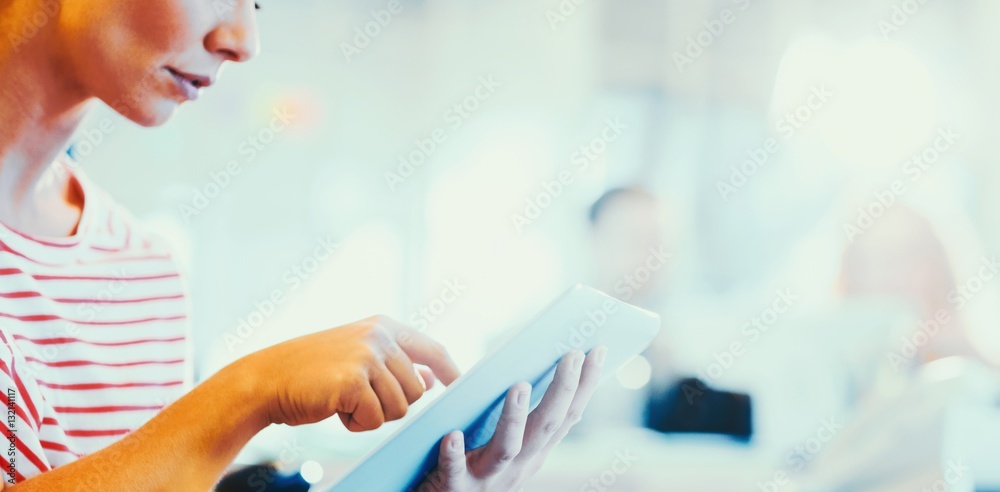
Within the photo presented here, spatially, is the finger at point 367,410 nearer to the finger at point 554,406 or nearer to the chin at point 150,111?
the finger at point 554,406

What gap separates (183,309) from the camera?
0.78 metres

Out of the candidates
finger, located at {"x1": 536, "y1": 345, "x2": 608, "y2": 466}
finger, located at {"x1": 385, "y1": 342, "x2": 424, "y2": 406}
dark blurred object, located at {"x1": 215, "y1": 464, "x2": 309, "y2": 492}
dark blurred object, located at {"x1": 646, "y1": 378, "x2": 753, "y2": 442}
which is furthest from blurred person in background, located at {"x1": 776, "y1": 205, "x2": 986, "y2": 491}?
finger, located at {"x1": 385, "y1": 342, "x2": 424, "y2": 406}

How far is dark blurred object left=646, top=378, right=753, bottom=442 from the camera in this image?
2014 millimetres

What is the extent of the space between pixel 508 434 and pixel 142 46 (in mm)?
358

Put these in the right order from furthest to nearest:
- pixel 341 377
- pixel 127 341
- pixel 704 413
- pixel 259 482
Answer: pixel 704 413 < pixel 259 482 < pixel 127 341 < pixel 341 377

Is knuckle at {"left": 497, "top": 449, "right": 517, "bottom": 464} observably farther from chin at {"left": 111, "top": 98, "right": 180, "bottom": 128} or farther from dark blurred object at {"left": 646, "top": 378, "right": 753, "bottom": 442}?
dark blurred object at {"left": 646, "top": 378, "right": 753, "bottom": 442}

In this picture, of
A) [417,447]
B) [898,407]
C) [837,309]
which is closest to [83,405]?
[417,447]

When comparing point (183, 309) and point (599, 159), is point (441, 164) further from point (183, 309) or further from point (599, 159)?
point (183, 309)

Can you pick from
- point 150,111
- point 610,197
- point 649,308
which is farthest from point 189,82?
point 649,308

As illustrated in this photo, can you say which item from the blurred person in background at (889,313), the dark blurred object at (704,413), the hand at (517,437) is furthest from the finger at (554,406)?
the dark blurred object at (704,413)

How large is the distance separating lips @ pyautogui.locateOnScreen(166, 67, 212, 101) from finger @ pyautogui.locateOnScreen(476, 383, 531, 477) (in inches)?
12.6

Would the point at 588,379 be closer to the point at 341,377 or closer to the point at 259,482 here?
the point at 341,377

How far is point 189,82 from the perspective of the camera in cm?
63

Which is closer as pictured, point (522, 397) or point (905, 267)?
point (522, 397)
